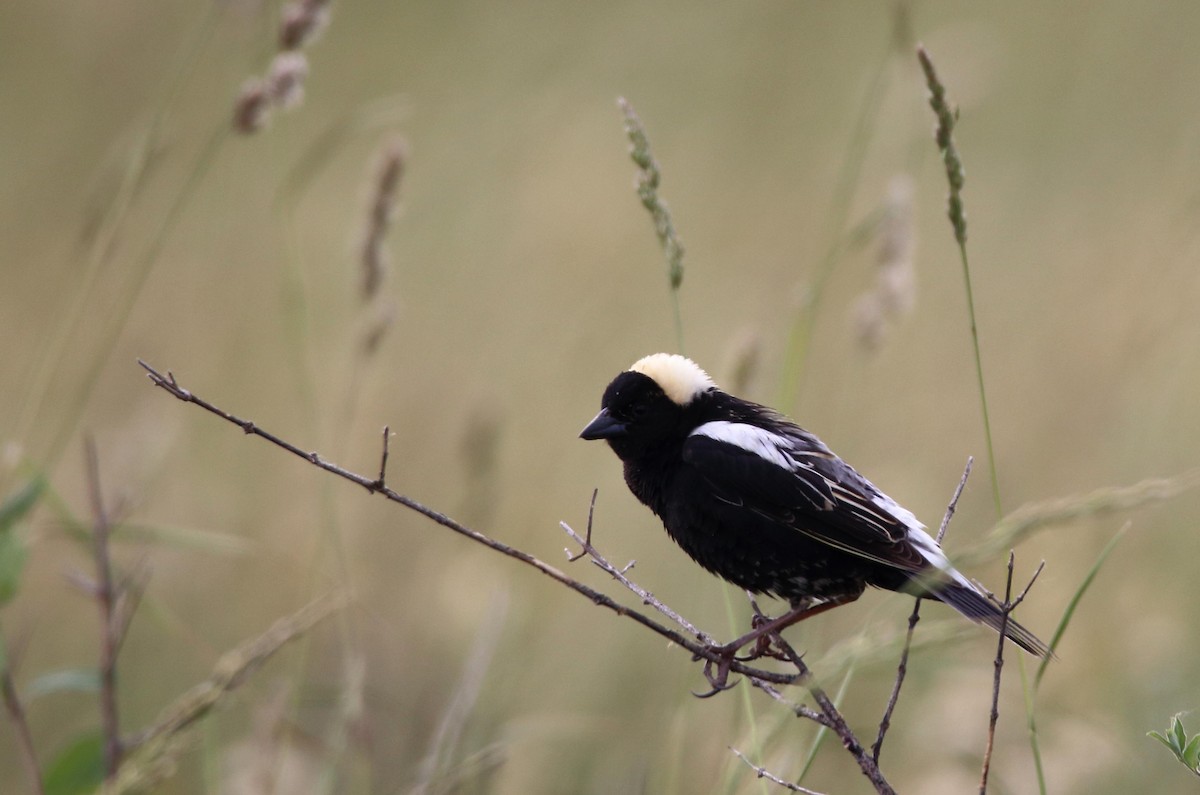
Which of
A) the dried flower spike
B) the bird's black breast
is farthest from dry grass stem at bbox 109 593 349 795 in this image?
the dried flower spike

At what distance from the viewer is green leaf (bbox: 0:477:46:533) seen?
2150 millimetres

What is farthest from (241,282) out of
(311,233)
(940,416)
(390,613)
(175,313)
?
(940,416)

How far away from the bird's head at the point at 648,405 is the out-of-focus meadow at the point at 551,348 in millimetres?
255

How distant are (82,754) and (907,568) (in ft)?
5.52

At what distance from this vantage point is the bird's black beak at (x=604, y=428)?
123 inches

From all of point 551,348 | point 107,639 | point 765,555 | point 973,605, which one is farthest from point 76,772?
point 551,348

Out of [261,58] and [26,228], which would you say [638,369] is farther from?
[26,228]

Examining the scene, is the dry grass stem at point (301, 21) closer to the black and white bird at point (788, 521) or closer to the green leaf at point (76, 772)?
the black and white bird at point (788, 521)

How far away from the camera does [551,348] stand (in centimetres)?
552

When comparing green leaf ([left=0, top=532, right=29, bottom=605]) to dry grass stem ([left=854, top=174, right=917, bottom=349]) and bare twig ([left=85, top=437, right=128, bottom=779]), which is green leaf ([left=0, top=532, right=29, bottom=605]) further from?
dry grass stem ([left=854, top=174, right=917, bottom=349])

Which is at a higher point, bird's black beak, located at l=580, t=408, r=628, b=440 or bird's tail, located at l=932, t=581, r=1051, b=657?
bird's black beak, located at l=580, t=408, r=628, b=440

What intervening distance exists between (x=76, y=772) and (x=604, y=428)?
149 cm

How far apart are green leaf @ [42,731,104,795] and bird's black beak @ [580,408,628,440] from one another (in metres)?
1.38

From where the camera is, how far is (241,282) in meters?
5.48
